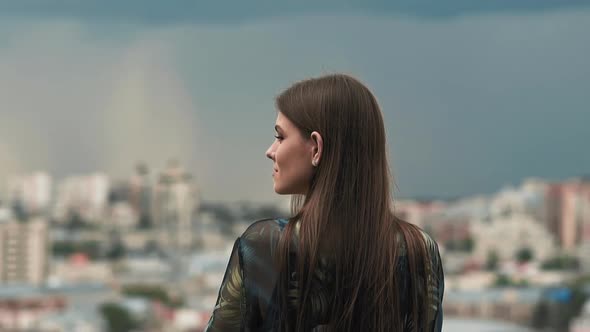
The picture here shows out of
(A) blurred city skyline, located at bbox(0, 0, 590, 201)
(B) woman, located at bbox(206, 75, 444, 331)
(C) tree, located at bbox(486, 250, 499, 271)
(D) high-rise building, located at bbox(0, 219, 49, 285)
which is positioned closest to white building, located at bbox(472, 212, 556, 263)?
(C) tree, located at bbox(486, 250, 499, 271)

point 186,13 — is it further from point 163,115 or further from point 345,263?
point 345,263

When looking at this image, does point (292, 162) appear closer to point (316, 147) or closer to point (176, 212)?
point (316, 147)

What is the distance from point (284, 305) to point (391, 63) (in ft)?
86.1

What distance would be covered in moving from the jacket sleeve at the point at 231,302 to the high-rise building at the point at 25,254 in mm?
21419

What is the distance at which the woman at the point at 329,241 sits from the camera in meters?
0.41

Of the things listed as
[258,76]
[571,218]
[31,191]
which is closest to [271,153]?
[571,218]

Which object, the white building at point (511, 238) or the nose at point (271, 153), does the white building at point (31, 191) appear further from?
the nose at point (271, 153)

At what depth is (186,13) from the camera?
27.4 m

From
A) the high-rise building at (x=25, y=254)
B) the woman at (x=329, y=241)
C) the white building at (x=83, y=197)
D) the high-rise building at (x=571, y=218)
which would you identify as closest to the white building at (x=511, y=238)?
the high-rise building at (x=571, y=218)

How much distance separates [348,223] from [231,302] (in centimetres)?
5

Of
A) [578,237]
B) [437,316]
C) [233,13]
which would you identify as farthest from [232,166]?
[437,316]

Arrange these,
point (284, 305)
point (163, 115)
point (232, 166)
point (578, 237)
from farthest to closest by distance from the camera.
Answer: point (163, 115) → point (232, 166) → point (578, 237) → point (284, 305)

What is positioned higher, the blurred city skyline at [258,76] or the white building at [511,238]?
the blurred city skyline at [258,76]

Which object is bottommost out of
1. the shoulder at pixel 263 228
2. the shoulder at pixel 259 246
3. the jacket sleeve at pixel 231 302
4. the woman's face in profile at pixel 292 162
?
the jacket sleeve at pixel 231 302
